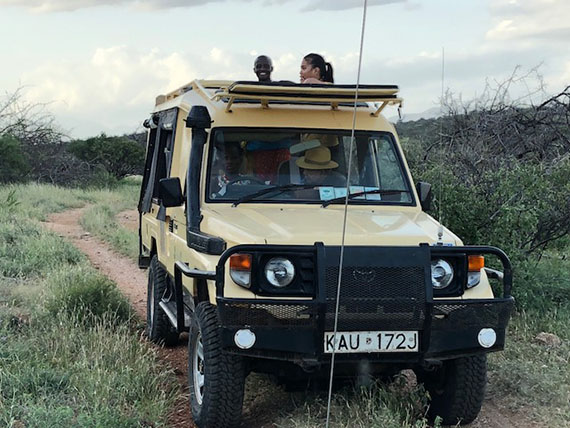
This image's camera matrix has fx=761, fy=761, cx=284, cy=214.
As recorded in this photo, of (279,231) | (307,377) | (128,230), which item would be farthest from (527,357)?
(128,230)

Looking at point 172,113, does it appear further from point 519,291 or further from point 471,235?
point 519,291

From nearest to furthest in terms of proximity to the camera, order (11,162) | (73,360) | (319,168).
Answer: (319,168) < (73,360) < (11,162)

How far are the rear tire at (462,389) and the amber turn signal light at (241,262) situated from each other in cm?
142

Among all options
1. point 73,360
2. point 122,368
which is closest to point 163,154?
point 73,360

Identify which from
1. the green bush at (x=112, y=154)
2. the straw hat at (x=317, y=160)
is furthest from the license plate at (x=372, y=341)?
the green bush at (x=112, y=154)

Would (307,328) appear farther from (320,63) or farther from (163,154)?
(320,63)

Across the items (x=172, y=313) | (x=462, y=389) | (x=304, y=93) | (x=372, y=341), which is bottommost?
(x=462, y=389)

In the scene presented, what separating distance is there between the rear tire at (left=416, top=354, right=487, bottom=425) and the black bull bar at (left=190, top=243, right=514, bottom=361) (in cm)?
41

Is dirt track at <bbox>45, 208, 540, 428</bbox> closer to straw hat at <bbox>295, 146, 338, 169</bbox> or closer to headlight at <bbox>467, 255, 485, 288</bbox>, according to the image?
headlight at <bbox>467, 255, 485, 288</bbox>

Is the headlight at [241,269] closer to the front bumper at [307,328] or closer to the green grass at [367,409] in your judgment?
the front bumper at [307,328]

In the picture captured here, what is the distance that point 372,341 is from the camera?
12.9 ft

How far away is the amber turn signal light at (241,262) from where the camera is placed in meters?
3.88

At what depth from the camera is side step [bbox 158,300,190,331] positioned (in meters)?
5.22

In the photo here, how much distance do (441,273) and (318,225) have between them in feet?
2.37
